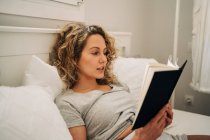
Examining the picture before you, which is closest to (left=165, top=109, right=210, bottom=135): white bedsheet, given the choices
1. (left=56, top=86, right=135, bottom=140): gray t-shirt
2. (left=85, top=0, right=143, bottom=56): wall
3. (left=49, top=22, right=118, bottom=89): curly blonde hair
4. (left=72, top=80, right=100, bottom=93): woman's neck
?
(left=56, top=86, right=135, bottom=140): gray t-shirt

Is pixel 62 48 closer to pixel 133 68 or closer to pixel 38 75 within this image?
pixel 38 75

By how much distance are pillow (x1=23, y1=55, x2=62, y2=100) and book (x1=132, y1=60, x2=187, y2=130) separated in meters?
0.41

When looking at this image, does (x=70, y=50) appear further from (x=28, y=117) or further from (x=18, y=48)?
(x=28, y=117)

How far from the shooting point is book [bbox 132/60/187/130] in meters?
0.63

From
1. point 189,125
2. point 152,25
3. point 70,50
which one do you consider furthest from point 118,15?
point 189,125

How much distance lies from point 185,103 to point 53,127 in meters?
1.92

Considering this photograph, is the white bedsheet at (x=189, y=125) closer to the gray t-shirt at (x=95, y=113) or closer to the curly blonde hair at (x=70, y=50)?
the gray t-shirt at (x=95, y=113)

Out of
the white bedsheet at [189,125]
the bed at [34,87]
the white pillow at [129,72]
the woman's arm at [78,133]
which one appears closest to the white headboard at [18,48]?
the bed at [34,87]

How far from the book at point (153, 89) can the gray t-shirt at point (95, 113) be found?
10.3 inches

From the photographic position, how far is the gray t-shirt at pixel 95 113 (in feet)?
3.04

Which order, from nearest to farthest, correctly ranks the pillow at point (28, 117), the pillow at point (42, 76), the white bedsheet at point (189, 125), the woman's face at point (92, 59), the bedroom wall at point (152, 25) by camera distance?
1. the pillow at point (28, 117)
2. the pillow at point (42, 76)
3. the woman's face at point (92, 59)
4. the white bedsheet at point (189, 125)
5. the bedroom wall at point (152, 25)

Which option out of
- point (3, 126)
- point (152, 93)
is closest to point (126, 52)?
point (152, 93)

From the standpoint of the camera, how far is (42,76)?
36.9 inches

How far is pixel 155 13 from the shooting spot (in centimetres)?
240
